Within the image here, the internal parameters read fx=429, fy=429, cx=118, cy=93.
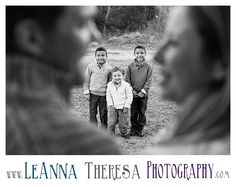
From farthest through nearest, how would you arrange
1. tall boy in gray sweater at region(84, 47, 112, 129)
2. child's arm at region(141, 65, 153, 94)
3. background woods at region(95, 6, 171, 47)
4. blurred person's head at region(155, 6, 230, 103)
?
1. child's arm at region(141, 65, 153, 94)
2. tall boy in gray sweater at region(84, 47, 112, 129)
3. background woods at region(95, 6, 171, 47)
4. blurred person's head at region(155, 6, 230, 103)

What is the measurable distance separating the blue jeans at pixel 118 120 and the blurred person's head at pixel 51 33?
3.43 m

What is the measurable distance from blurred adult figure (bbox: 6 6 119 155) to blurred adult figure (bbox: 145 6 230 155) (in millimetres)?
243

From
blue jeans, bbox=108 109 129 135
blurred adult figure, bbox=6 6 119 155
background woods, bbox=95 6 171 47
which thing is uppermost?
background woods, bbox=95 6 171 47

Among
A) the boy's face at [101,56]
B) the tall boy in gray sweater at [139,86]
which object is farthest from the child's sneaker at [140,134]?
the boy's face at [101,56]

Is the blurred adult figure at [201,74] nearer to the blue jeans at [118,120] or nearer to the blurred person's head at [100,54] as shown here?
the blurred person's head at [100,54]

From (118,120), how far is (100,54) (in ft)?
2.52

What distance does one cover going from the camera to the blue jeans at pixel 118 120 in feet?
15.2

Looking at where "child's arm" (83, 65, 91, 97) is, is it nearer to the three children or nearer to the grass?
the three children

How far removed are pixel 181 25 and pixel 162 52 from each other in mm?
105

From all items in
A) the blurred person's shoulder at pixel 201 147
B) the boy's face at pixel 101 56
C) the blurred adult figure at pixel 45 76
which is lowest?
the blurred person's shoulder at pixel 201 147

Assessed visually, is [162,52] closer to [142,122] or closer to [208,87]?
[208,87]

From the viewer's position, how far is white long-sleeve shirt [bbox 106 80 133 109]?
14.8ft

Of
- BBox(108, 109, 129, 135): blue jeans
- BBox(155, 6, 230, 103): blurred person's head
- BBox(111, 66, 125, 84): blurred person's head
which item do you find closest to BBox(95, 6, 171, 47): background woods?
BBox(111, 66, 125, 84): blurred person's head

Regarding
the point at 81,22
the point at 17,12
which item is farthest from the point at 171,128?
the point at 17,12
